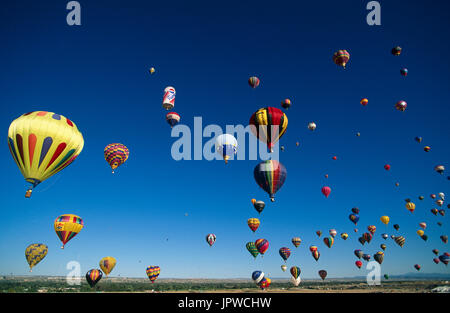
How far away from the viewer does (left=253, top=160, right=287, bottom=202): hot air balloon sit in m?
23.5

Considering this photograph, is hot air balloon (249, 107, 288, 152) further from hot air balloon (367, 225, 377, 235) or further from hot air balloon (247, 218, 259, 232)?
hot air balloon (367, 225, 377, 235)

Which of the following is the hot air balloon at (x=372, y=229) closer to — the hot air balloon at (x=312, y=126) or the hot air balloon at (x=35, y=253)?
the hot air balloon at (x=312, y=126)

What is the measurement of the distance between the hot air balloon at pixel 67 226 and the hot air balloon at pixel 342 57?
33869 millimetres

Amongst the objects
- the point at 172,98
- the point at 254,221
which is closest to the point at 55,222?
the point at 172,98

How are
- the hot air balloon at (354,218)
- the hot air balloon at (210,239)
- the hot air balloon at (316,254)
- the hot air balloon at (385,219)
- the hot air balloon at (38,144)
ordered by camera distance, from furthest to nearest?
the hot air balloon at (316,254)
the hot air balloon at (385,219)
the hot air balloon at (210,239)
the hot air balloon at (354,218)
the hot air balloon at (38,144)

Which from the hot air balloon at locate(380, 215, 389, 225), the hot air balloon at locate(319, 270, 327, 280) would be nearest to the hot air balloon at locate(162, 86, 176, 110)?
the hot air balloon at locate(380, 215, 389, 225)

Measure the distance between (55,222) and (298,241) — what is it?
36250 mm

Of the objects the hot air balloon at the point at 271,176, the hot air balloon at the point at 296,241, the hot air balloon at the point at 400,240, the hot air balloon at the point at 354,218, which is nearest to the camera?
the hot air balloon at the point at 271,176

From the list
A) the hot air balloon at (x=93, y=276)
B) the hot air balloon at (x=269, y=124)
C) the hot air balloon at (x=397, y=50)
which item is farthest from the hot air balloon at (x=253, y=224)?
the hot air balloon at (x=397, y=50)

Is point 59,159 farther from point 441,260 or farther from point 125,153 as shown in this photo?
point 441,260

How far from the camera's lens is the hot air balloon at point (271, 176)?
23.5 metres

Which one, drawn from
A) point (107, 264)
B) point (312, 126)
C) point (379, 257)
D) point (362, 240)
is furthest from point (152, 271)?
point (379, 257)

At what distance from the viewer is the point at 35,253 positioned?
34281 mm
